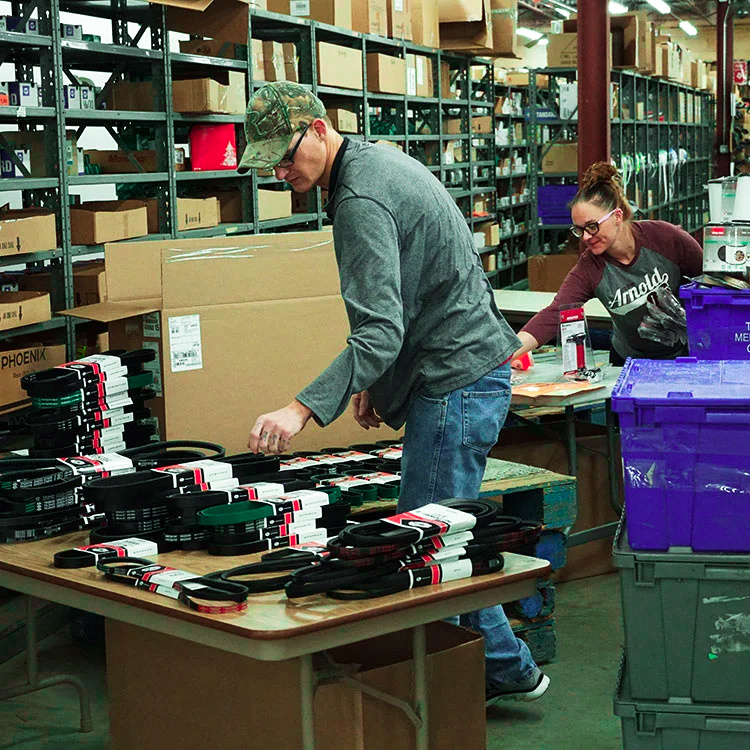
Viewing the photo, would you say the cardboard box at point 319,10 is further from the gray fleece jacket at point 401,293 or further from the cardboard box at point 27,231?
the gray fleece jacket at point 401,293

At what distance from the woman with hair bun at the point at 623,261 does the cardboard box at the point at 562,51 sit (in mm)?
8182

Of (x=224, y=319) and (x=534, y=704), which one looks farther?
(x=224, y=319)

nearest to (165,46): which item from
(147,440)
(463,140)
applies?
A: (147,440)

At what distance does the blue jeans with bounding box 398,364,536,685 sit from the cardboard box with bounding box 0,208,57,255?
2087 millimetres

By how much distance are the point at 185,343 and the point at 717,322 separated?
1.95 meters

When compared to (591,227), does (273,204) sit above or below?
above

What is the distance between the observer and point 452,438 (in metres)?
2.83

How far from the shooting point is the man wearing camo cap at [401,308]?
2.48 metres

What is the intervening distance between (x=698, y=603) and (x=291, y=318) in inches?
77.2

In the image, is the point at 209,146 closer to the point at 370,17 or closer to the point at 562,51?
the point at 370,17

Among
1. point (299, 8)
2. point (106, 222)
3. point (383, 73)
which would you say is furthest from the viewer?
point (383, 73)

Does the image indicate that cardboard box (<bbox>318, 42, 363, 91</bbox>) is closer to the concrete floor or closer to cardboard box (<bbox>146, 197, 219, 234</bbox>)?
cardboard box (<bbox>146, 197, 219, 234</bbox>)

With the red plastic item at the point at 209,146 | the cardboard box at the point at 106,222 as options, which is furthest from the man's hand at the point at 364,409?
the red plastic item at the point at 209,146

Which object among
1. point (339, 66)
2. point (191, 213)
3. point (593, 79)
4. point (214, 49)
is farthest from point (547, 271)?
point (191, 213)
